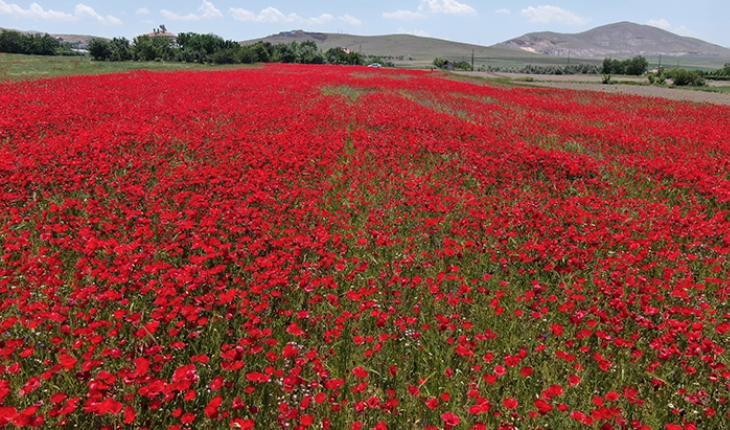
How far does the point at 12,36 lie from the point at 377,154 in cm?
10561

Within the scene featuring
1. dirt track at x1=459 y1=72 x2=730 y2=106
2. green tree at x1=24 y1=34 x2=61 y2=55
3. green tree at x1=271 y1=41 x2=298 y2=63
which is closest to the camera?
dirt track at x1=459 y1=72 x2=730 y2=106

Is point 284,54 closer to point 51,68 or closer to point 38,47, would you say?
point 38,47

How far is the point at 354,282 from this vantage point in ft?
15.3

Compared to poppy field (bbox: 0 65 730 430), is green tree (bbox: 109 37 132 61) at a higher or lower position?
higher

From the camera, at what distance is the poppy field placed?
9.40 feet

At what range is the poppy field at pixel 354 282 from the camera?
2865mm

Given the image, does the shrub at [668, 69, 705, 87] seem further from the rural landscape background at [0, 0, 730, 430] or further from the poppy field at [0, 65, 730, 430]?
the poppy field at [0, 65, 730, 430]

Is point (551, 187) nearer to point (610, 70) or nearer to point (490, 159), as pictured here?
point (490, 159)

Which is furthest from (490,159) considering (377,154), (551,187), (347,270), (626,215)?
(347,270)

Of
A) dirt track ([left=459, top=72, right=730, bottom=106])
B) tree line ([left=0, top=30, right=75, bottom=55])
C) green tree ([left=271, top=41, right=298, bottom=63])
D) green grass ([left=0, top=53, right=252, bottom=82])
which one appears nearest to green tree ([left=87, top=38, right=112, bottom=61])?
green grass ([left=0, top=53, right=252, bottom=82])

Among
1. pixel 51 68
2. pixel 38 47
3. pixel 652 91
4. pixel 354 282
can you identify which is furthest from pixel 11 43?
pixel 354 282

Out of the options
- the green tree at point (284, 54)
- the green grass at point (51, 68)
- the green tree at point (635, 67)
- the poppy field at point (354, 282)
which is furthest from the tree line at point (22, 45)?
the green tree at point (635, 67)

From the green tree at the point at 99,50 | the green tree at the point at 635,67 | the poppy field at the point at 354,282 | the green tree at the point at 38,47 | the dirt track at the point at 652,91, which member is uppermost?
the green tree at the point at 38,47

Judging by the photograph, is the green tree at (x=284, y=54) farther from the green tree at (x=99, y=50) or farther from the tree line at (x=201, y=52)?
the green tree at (x=99, y=50)
